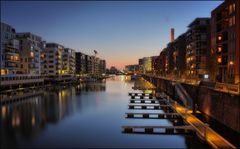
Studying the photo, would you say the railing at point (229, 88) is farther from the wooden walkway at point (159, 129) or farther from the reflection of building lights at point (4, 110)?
the reflection of building lights at point (4, 110)

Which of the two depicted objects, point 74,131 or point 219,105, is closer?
point 219,105

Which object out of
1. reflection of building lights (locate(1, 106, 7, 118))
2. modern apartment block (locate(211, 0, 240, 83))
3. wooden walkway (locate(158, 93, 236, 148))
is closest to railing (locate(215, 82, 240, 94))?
wooden walkway (locate(158, 93, 236, 148))

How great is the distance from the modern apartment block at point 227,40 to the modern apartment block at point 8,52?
3822 inches

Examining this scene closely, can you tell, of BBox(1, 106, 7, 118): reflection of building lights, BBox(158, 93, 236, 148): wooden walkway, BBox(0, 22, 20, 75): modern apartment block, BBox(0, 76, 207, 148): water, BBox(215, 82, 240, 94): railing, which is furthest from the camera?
BBox(0, 22, 20, 75): modern apartment block

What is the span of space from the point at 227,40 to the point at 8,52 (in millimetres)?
103373

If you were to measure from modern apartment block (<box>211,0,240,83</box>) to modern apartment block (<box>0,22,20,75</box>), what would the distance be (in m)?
97.1

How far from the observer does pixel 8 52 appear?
122750 millimetres

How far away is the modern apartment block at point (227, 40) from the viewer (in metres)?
65.5

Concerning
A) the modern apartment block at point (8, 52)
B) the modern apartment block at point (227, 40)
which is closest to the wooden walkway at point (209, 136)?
the modern apartment block at point (227, 40)

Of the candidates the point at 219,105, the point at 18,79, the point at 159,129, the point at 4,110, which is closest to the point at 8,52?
the point at 18,79

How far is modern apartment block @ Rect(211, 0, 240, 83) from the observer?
65500mm

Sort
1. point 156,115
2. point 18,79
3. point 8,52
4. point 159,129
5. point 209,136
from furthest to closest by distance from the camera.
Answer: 1. point 8,52
2. point 18,79
3. point 156,115
4. point 159,129
5. point 209,136

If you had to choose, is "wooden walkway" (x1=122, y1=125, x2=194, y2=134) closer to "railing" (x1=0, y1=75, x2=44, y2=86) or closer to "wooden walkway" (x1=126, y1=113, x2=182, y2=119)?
"wooden walkway" (x1=126, y1=113, x2=182, y2=119)

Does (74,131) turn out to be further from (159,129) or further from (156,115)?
(156,115)
